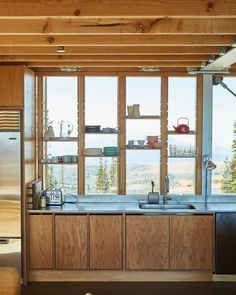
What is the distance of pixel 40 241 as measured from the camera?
523cm

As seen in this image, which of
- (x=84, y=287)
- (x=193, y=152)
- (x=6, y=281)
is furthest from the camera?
(x=193, y=152)

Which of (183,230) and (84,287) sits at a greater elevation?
(183,230)

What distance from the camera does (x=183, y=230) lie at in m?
5.19

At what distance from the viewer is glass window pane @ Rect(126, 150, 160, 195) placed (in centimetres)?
589

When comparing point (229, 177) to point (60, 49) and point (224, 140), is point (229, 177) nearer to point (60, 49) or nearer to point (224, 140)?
point (224, 140)

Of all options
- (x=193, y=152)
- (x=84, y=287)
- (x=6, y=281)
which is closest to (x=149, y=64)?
(x=193, y=152)

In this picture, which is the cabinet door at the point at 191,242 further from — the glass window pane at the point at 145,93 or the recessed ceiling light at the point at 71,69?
the recessed ceiling light at the point at 71,69

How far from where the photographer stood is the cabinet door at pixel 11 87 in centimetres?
508

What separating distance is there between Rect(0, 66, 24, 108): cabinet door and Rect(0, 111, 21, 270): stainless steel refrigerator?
12 centimetres

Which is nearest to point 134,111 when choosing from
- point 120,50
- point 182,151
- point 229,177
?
point 182,151

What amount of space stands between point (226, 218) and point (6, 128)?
8.92ft

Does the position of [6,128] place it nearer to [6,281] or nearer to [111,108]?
[111,108]

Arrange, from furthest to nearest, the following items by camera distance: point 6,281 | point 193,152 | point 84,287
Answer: point 193,152
point 84,287
point 6,281

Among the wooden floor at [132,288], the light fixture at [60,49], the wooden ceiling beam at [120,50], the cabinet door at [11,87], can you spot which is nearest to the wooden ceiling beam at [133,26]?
the light fixture at [60,49]
